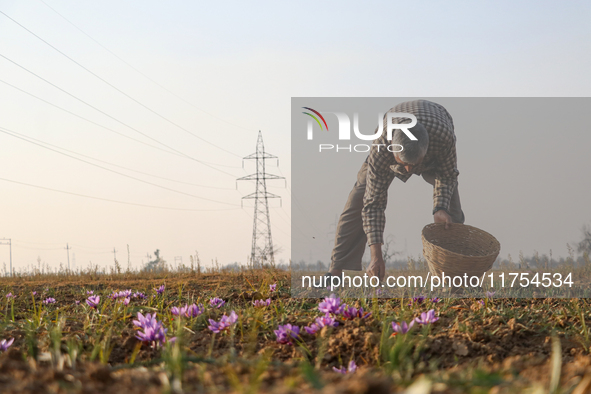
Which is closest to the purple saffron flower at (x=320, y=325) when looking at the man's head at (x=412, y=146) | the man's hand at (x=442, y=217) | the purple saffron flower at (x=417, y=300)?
the purple saffron flower at (x=417, y=300)

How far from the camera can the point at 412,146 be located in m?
5.43

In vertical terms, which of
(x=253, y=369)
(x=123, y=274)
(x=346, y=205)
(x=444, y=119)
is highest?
(x=444, y=119)

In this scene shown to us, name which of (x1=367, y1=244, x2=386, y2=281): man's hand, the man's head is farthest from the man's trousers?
the man's head

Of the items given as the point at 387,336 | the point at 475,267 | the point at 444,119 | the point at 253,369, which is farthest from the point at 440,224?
the point at 253,369

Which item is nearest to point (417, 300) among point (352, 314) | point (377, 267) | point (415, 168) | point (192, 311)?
point (352, 314)

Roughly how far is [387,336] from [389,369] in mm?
318

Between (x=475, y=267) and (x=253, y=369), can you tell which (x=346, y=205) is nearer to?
(x=475, y=267)

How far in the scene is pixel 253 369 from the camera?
4.21 feet

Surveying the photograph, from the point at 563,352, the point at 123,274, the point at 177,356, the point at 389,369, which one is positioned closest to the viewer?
the point at 177,356

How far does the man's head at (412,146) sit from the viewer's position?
544cm

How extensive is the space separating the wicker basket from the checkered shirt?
0.32m

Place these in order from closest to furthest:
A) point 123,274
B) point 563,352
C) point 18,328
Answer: point 563,352 < point 18,328 < point 123,274

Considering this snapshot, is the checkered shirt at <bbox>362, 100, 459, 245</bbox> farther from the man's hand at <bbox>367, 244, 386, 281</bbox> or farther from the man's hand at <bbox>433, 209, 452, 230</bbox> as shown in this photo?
the man's hand at <bbox>367, 244, 386, 281</bbox>

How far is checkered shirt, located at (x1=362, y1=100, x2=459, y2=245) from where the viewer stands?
5918mm
